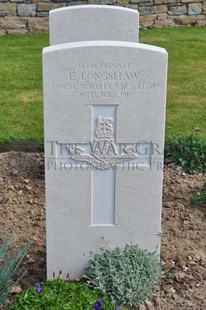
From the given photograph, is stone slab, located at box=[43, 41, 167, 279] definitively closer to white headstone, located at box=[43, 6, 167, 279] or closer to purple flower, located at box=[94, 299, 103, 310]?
white headstone, located at box=[43, 6, 167, 279]

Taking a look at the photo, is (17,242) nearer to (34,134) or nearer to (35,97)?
(34,134)

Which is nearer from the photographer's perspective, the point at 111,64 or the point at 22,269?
the point at 111,64

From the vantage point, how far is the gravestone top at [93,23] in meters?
4.41

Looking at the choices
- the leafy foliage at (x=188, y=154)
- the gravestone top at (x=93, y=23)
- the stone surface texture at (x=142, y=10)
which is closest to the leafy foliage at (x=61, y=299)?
the gravestone top at (x=93, y=23)

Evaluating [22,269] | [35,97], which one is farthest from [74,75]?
[35,97]

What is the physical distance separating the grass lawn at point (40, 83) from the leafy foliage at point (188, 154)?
0.43m

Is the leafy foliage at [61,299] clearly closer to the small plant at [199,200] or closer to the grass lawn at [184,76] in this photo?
the small plant at [199,200]

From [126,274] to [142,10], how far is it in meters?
7.80

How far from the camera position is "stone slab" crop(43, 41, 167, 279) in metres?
3.31

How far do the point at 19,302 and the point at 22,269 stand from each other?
1.78 feet

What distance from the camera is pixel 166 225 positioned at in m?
4.40

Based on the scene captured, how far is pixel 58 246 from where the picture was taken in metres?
3.66

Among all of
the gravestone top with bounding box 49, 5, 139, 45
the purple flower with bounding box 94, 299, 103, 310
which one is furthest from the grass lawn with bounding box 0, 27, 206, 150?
the purple flower with bounding box 94, 299, 103, 310

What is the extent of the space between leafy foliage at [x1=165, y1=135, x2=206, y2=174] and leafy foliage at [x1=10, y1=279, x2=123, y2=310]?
216cm
